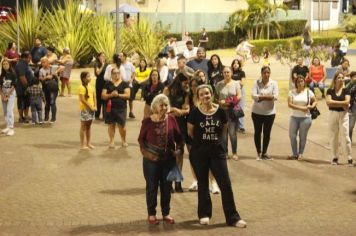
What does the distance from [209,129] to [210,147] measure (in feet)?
0.70

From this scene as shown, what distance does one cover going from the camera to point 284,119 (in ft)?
59.6

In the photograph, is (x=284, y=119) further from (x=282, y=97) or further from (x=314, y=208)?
(x=314, y=208)

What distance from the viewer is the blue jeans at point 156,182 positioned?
9047 mm

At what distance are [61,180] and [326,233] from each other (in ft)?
14.9

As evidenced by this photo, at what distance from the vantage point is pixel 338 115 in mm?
12938

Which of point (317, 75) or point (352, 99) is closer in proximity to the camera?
point (352, 99)

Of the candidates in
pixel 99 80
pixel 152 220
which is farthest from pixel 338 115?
pixel 99 80

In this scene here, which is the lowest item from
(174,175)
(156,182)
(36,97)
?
(156,182)

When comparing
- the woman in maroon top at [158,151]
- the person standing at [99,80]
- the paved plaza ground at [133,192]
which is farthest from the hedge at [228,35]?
the woman in maroon top at [158,151]

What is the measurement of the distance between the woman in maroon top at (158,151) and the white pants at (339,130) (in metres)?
4.62

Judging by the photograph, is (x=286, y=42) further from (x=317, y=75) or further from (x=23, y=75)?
(x=23, y=75)

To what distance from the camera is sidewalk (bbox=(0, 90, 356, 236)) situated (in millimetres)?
9109

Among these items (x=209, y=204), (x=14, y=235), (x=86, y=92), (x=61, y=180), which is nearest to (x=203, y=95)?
(x=209, y=204)

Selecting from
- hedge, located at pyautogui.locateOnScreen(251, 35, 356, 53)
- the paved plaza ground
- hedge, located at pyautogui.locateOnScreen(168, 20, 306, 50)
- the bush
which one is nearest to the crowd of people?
the paved plaza ground
